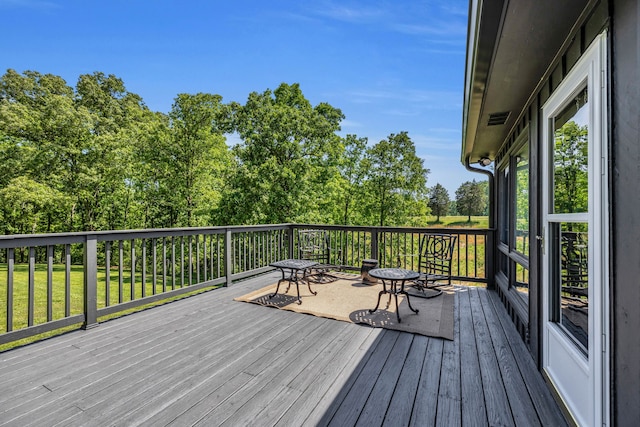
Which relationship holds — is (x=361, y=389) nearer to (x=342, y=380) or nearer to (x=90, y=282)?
(x=342, y=380)

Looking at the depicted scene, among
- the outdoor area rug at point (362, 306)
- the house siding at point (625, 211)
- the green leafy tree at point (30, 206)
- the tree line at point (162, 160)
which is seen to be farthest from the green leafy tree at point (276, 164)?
the house siding at point (625, 211)

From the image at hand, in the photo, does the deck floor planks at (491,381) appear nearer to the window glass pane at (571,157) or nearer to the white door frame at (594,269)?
the white door frame at (594,269)

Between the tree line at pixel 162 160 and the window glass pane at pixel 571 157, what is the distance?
34.7 ft

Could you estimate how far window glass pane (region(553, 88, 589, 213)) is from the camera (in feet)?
5.63

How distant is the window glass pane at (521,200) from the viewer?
3.17 m

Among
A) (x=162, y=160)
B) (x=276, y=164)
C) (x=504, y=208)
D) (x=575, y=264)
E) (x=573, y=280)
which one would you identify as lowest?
(x=573, y=280)

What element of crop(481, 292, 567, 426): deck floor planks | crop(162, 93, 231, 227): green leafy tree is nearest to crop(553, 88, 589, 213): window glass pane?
crop(481, 292, 567, 426): deck floor planks

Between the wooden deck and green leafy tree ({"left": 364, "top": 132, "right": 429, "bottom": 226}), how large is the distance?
13.7 m

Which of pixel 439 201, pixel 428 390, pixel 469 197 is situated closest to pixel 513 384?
pixel 428 390

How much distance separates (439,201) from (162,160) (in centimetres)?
2035

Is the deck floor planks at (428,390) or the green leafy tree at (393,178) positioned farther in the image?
the green leafy tree at (393,178)

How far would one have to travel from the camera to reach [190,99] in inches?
523

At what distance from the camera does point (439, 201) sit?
24766 millimetres

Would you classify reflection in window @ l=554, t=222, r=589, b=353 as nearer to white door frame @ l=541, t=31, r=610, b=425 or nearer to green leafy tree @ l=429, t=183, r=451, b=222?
white door frame @ l=541, t=31, r=610, b=425
